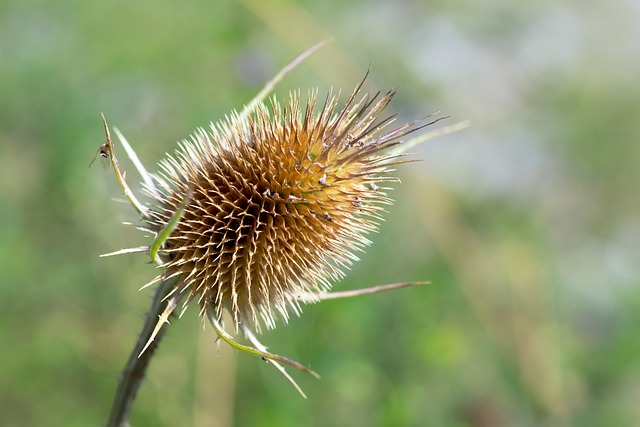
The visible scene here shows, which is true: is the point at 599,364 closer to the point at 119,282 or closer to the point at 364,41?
the point at 119,282

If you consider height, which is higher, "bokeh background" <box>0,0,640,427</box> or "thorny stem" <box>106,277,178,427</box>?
"bokeh background" <box>0,0,640,427</box>

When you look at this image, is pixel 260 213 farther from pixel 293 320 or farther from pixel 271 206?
pixel 293 320

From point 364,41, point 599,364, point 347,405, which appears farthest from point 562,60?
point 347,405

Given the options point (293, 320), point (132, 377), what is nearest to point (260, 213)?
point (132, 377)

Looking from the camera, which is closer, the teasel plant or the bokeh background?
the teasel plant

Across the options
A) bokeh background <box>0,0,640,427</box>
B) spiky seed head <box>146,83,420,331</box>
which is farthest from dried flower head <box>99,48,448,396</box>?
bokeh background <box>0,0,640,427</box>

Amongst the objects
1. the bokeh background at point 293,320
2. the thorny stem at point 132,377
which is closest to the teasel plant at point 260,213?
the thorny stem at point 132,377

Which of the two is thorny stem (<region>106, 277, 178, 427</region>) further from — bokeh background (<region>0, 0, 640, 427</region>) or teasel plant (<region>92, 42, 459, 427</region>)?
bokeh background (<region>0, 0, 640, 427</region>)
